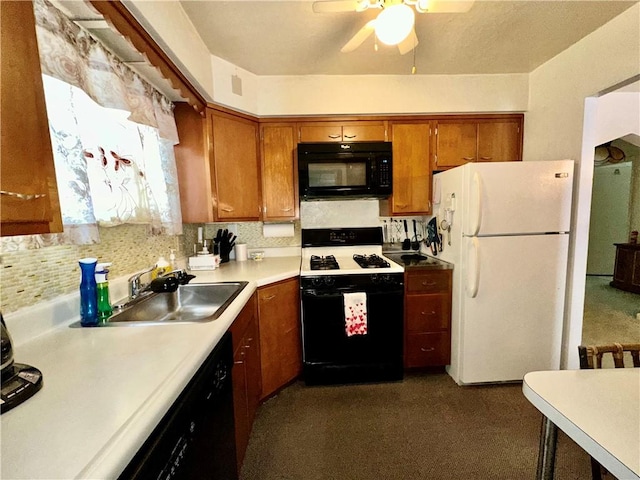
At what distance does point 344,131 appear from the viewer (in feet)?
7.97

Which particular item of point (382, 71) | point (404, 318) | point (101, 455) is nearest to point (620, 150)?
point (382, 71)

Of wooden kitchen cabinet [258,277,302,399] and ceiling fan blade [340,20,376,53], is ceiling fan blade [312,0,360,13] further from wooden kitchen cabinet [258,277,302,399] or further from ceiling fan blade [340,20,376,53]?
wooden kitchen cabinet [258,277,302,399]

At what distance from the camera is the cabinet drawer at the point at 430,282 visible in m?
2.19

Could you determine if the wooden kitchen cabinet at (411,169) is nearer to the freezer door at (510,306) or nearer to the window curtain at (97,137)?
the freezer door at (510,306)

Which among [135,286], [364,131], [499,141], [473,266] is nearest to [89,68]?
[135,286]

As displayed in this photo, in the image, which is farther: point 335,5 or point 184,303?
point 184,303

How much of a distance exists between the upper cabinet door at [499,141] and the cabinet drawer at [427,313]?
4.35ft

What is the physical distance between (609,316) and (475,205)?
3.29 m

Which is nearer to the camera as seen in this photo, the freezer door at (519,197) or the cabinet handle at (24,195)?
the cabinet handle at (24,195)

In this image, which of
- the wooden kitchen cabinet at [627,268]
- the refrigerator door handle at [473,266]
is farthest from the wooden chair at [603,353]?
the wooden kitchen cabinet at [627,268]

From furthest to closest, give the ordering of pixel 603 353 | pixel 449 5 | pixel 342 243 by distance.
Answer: pixel 342 243 → pixel 449 5 → pixel 603 353

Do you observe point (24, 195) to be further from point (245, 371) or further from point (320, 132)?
point (320, 132)

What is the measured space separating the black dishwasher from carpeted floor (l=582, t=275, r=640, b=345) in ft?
11.0

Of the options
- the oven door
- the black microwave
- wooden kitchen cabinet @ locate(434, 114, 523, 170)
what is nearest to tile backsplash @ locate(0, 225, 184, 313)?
the oven door
